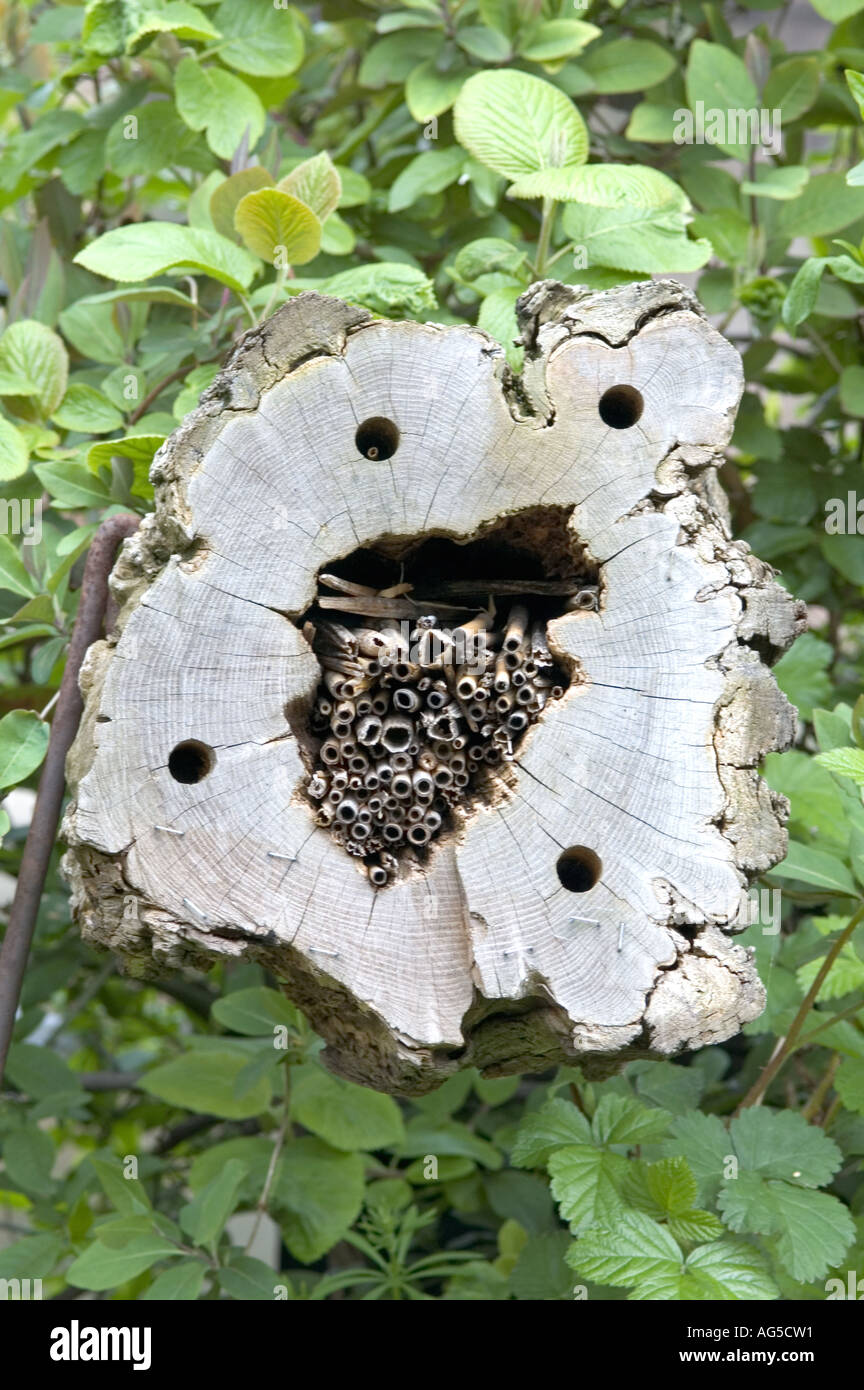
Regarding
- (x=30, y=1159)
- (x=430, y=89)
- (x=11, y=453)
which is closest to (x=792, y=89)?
(x=430, y=89)

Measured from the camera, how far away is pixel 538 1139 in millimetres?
1334

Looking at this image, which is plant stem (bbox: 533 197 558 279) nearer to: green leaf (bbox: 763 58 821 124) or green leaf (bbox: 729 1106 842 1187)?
green leaf (bbox: 763 58 821 124)

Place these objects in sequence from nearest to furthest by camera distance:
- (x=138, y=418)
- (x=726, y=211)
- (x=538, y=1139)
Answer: (x=538, y=1139) → (x=138, y=418) → (x=726, y=211)

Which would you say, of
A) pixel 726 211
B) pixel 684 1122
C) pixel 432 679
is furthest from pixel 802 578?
pixel 432 679

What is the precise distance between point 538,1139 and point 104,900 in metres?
0.55

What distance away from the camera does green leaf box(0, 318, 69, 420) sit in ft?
4.88

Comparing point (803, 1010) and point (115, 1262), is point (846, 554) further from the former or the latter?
point (115, 1262)

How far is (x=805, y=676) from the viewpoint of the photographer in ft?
5.79

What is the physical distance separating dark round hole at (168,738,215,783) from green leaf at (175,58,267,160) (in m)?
0.85

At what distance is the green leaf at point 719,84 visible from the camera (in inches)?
65.8

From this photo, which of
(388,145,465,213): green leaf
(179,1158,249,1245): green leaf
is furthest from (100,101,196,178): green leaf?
(179,1158,249,1245): green leaf

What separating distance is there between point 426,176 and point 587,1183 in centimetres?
124

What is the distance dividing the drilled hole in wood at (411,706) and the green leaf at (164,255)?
1.34 feet

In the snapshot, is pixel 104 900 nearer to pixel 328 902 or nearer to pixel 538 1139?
pixel 328 902
